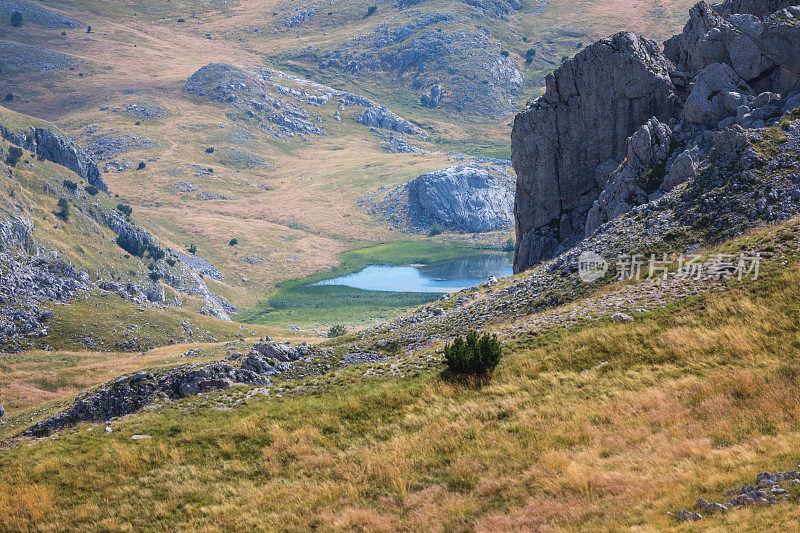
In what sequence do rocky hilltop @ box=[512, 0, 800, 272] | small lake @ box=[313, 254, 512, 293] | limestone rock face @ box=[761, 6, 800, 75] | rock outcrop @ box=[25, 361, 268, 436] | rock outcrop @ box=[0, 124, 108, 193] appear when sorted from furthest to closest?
1. small lake @ box=[313, 254, 512, 293]
2. rock outcrop @ box=[0, 124, 108, 193]
3. rocky hilltop @ box=[512, 0, 800, 272]
4. limestone rock face @ box=[761, 6, 800, 75]
5. rock outcrop @ box=[25, 361, 268, 436]

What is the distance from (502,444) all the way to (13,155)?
117 meters

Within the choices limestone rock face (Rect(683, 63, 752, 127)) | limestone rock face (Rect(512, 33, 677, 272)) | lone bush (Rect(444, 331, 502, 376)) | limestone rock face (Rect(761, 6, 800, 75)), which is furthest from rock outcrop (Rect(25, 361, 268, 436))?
limestone rock face (Rect(761, 6, 800, 75))

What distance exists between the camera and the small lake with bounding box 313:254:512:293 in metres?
141

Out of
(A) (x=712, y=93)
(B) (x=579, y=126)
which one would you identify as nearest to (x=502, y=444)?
(A) (x=712, y=93)

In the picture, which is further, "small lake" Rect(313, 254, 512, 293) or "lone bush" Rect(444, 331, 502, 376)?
"small lake" Rect(313, 254, 512, 293)

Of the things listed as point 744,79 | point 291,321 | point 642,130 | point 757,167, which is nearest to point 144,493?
point 757,167

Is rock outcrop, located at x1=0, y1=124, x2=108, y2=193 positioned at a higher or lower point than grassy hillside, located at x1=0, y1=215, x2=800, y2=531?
higher

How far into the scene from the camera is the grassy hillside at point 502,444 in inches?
588

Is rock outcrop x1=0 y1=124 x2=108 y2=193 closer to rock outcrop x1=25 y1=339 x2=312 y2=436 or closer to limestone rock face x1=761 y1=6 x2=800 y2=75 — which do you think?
rock outcrop x1=25 y1=339 x2=312 y2=436

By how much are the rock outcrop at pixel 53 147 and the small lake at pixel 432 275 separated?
2501 inches

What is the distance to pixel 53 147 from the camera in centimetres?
11962

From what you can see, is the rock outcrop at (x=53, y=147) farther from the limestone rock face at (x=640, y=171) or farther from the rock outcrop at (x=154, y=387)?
the limestone rock face at (x=640, y=171)

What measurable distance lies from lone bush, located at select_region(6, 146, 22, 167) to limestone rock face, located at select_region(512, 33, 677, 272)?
98.5 m

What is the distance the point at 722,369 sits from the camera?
20.2 metres
